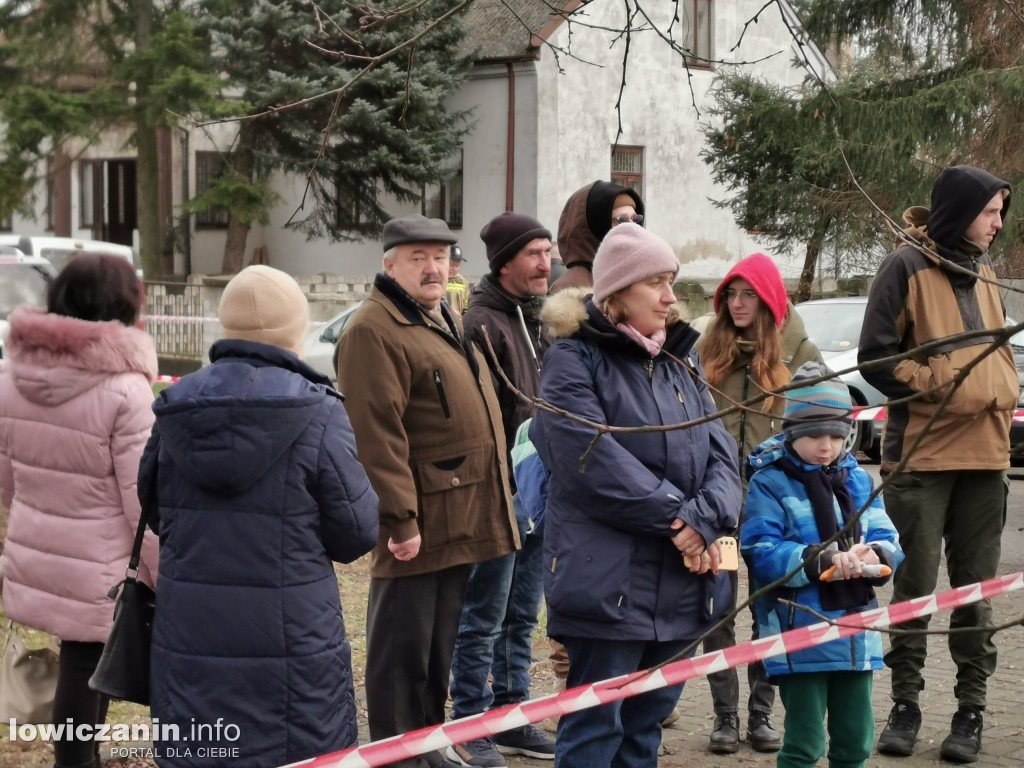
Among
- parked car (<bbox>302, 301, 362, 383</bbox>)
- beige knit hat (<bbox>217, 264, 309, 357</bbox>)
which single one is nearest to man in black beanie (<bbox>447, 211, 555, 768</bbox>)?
beige knit hat (<bbox>217, 264, 309, 357</bbox>)

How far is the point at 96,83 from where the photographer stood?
28016 mm

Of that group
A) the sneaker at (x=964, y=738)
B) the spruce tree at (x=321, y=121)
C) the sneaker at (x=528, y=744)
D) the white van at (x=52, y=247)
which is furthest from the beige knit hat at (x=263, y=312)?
the spruce tree at (x=321, y=121)

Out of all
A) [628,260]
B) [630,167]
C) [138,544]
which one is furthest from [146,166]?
[138,544]

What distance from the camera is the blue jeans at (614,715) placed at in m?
4.20

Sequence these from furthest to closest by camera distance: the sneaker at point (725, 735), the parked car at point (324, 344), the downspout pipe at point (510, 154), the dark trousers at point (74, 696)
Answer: the downspout pipe at point (510, 154) < the parked car at point (324, 344) < the sneaker at point (725, 735) < the dark trousers at point (74, 696)

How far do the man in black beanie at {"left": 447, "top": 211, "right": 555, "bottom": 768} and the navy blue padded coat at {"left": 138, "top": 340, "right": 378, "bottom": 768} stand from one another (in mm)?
1687

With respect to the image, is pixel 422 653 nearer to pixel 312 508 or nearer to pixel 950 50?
pixel 312 508

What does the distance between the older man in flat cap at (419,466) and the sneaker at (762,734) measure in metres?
1.27

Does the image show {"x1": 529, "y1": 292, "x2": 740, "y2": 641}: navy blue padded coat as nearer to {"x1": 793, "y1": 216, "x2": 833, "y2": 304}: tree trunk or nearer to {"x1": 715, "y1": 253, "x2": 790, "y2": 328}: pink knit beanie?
{"x1": 715, "y1": 253, "x2": 790, "y2": 328}: pink knit beanie

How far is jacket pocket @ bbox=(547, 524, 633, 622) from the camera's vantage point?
4.12 metres

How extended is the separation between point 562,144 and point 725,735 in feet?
80.9

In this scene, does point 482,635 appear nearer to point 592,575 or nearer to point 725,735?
point 725,735

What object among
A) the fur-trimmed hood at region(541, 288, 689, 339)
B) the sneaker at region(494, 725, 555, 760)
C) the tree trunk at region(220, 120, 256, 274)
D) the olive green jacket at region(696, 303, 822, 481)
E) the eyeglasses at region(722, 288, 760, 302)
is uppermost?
the tree trunk at region(220, 120, 256, 274)

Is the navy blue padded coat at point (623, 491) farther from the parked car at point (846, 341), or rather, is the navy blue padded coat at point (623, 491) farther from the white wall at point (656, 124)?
the white wall at point (656, 124)
